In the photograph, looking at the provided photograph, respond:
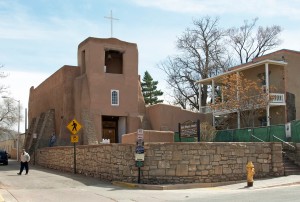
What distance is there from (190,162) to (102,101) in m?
18.8

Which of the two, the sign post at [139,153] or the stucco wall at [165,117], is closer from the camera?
the sign post at [139,153]

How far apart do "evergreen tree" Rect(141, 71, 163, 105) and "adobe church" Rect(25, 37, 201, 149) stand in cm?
3238

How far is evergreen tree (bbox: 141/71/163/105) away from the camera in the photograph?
241 feet

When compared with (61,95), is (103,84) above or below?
above

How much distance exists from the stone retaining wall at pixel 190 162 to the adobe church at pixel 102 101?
1437 cm

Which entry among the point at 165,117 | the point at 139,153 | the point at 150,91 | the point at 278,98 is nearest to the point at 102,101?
the point at 165,117

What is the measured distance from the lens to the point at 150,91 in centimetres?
7444

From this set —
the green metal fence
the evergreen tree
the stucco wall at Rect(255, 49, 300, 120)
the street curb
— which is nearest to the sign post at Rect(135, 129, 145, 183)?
the street curb

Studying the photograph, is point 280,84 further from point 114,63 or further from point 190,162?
point 190,162

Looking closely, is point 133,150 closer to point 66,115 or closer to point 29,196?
point 29,196

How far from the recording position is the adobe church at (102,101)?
121ft

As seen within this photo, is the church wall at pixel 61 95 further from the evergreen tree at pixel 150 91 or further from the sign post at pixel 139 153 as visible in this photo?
the evergreen tree at pixel 150 91

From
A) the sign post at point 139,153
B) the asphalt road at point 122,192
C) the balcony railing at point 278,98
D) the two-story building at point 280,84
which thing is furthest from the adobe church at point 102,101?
the sign post at point 139,153

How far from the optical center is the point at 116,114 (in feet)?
123
